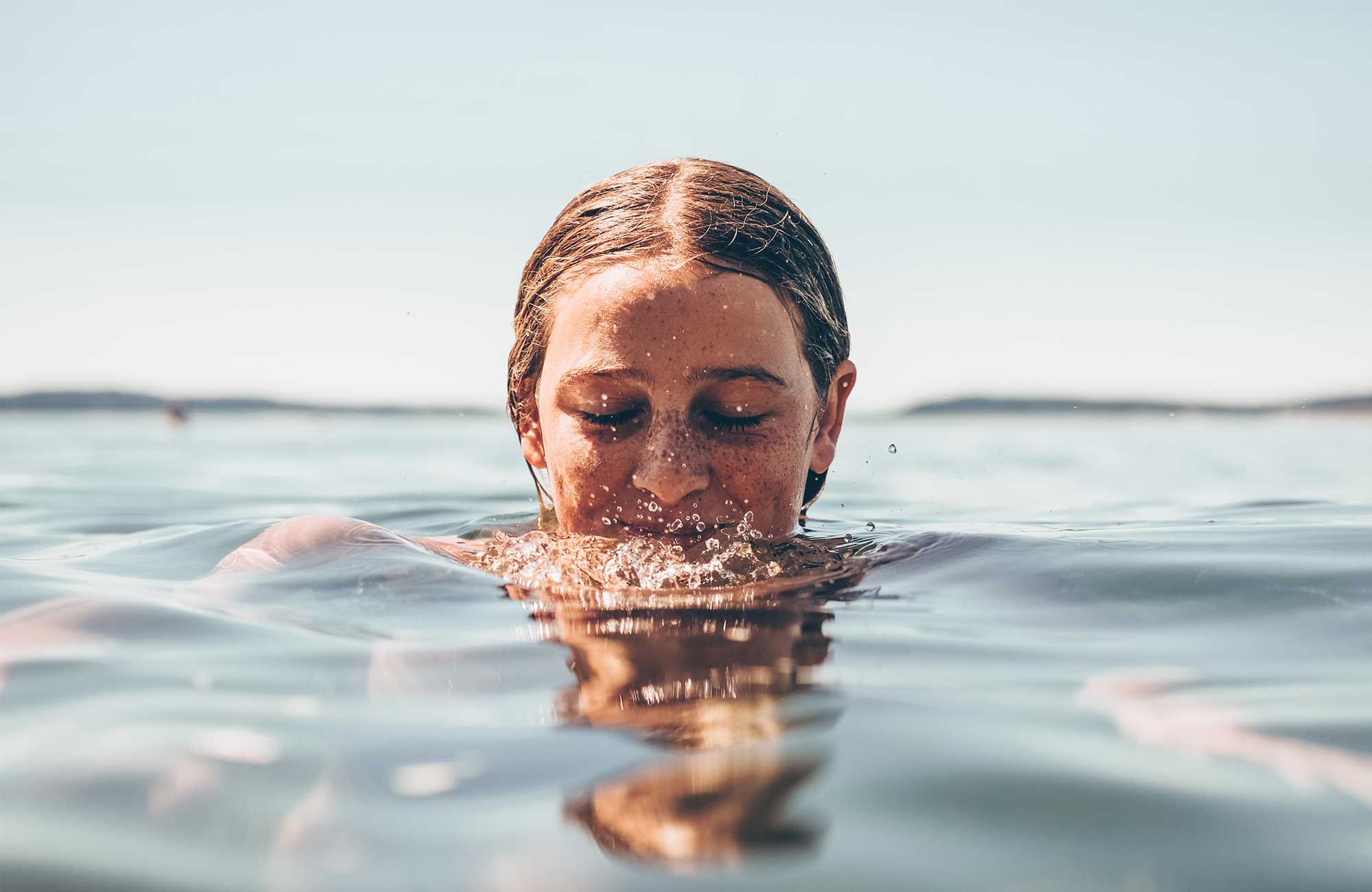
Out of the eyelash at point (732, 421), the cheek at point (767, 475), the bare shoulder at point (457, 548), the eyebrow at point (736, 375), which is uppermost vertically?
the eyebrow at point (736, 375)

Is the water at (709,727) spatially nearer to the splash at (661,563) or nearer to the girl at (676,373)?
the splash at (661,563)

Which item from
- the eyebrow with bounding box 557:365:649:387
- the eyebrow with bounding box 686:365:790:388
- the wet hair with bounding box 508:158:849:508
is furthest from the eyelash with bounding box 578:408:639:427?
the wet hair with bounding box 508:158:849:508

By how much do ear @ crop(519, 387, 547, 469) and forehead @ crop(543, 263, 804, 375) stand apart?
18.5 inches

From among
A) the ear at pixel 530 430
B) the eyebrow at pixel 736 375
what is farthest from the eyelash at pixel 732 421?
the ear at pixel 530 430

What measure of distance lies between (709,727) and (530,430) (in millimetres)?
2465

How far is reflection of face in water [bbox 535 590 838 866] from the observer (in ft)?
4.20

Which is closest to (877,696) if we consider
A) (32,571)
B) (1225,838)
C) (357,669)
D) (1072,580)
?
(1225,838)

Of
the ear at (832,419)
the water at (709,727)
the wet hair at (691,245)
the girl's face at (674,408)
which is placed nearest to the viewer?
the water at (709,727)

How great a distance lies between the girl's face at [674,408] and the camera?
10.4 feet

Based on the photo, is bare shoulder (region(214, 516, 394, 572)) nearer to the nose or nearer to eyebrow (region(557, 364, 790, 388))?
eyebrow (region(557, 364, 790, 388))

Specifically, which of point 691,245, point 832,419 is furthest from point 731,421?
point 832,419

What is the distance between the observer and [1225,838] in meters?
A: 1.30

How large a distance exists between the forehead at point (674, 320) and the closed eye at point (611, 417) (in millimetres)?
155

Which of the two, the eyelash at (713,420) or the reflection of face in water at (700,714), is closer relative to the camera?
the reflection of face in water at (700,714)
